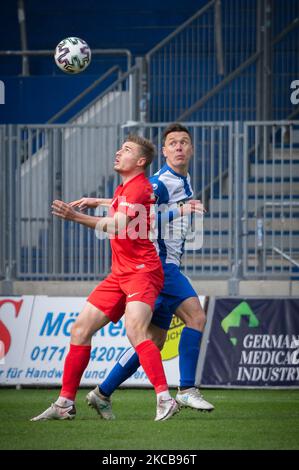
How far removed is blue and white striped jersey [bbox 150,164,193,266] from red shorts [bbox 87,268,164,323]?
741 mm

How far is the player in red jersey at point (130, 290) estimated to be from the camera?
30.1 feet

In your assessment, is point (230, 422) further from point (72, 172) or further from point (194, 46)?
point (194, 46)

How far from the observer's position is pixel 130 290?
926 cm

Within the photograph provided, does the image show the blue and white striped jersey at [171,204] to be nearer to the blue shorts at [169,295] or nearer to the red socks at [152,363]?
the blue shorts at [169,295]

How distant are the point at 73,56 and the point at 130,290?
4.67 metres

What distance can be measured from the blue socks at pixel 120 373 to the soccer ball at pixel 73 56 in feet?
14.8

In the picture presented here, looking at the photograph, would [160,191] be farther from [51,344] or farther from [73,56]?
[51,344]

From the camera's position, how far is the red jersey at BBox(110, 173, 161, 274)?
30.5ft

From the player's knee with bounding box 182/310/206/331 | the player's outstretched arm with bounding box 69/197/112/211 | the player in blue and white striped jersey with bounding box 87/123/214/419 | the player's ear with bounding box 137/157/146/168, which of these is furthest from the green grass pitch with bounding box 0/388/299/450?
the player's ear with bounding box 137/157/146/168

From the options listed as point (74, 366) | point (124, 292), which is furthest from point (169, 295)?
point (74, 366)

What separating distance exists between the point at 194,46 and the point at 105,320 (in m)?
9.96

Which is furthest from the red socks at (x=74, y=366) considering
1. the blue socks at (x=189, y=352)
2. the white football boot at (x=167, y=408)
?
the blue socks at (x=189, y=352)
